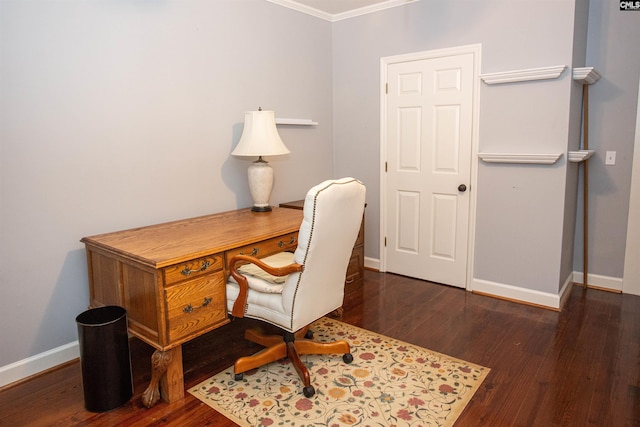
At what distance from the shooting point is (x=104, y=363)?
204cm

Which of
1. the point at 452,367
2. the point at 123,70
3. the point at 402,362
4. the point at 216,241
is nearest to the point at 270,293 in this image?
the point at 216,241

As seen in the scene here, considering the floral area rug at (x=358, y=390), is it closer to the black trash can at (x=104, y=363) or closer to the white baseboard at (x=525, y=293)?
the black trash can at (x=104, y=363)

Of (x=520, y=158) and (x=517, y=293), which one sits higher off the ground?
(x=520, y=158)

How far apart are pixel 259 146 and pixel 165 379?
1581 millimetres

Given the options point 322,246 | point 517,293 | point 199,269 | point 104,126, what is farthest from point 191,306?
point 517,293

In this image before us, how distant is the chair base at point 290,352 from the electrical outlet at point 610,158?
2.60m

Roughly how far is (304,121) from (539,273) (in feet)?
7.40

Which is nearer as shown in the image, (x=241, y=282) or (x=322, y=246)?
(x=322, y=246)

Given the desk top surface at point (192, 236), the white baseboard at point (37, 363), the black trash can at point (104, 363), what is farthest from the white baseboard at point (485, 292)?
the desk top surface at point (192, 236)

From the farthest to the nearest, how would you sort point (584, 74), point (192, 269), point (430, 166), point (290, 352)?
point (430, 166) → point (584, 74) → point (290, 352) → point (192, 269)

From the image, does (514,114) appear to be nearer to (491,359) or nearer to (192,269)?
(491,359)

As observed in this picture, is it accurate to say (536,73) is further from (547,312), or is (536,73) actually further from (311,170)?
(311,170)

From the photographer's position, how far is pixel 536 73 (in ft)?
9.95

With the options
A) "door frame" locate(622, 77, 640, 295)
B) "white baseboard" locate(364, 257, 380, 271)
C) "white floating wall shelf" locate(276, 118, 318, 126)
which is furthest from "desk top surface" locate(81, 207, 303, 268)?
"door frame" locate(622, 77, 640, 295)
